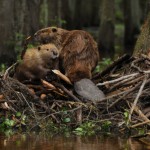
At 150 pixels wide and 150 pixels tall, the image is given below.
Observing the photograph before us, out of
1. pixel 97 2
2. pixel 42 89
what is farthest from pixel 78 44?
pixel 97 2

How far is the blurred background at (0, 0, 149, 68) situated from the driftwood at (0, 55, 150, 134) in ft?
10.8

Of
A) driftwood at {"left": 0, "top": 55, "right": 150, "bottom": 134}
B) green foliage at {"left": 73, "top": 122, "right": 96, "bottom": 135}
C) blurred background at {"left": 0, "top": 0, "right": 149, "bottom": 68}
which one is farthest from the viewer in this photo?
blurred background at {"left": 0, "top": 0, "right": 149, "bottom": 68}

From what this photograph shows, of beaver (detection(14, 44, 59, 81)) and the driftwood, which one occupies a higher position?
beaver (detection(14, 44, 59, 81))

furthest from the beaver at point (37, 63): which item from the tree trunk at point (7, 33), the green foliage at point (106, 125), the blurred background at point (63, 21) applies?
the tree trunk at point (7, 33)

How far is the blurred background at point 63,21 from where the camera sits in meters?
15.6

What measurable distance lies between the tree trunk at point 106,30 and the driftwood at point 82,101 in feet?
49.1

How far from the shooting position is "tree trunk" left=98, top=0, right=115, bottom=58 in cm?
2520

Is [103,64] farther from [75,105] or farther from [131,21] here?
[131,21]

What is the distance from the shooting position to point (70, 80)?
10188 mm

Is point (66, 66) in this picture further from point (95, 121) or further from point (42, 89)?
point (95, 121)

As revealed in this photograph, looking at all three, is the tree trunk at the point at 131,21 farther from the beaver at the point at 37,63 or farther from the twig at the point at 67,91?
the twig at the point at 67,91

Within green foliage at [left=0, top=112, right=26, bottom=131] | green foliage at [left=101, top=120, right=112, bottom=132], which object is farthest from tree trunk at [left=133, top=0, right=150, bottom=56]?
green foliage at [left=0, top=112, right=26, bottom=131]

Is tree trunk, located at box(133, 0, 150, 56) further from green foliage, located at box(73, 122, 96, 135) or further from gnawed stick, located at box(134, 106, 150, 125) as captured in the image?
green foliage, located at box(73, 122, 96, 135)

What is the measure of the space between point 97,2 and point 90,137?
106 feet
